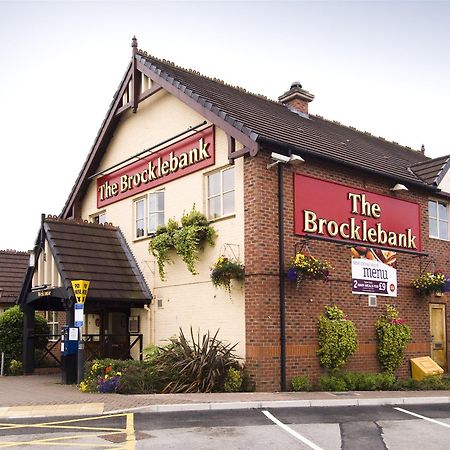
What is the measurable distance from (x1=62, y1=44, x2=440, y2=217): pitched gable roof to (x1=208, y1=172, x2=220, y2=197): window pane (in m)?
1.54

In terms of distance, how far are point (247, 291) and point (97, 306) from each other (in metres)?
4.77

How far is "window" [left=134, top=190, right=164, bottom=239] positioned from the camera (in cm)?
1909

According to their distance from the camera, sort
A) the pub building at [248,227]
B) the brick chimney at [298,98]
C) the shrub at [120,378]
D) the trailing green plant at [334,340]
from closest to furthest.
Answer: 1. the shrub at [120,378]
2. the pub building at [248,227]
3. the trailing green plant at [334,340]
4. the brick chimney at [298,98]

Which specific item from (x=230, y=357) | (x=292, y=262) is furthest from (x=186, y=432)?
(x=292, y=262)

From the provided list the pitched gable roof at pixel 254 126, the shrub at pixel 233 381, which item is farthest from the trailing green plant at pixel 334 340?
the pitched gable roof at pixel 254 126

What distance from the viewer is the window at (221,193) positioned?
1639 centimetres

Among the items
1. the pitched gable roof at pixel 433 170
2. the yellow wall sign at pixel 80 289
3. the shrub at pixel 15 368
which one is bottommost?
the shrub at pixel 15 368

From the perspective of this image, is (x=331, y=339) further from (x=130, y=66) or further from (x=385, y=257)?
(x=130, y=66)

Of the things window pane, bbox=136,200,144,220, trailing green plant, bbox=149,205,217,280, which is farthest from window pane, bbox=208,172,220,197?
window pane, bbox=136,200,144,220

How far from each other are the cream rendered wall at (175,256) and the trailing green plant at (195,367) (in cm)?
68

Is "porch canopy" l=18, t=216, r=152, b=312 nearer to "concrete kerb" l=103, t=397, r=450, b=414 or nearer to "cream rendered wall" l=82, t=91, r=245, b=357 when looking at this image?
"cream rendered wall" l=82, t=91, r=245, b=357

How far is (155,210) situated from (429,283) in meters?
8.41

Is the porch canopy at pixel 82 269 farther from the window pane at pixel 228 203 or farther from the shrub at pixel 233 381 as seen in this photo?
the shrub at pixel 233 381

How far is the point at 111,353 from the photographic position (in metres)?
18.7
